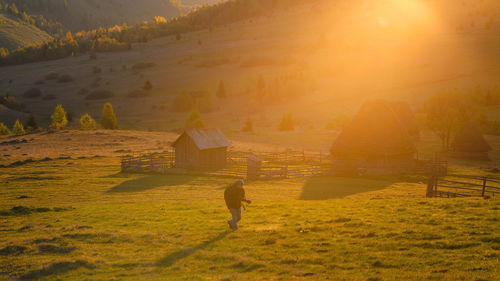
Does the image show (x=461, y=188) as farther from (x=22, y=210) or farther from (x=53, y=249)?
(x=22, y=210)

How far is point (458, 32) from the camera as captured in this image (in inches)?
5620

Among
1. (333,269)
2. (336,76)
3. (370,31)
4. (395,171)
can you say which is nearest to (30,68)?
(336,76)

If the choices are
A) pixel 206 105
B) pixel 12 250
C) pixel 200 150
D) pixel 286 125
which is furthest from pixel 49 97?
pixel 12 250

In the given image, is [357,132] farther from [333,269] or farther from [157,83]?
[157,83]

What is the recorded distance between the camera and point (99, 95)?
114000 millimetres

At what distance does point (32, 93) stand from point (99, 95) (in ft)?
74.5

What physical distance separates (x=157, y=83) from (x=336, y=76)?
63638 mm

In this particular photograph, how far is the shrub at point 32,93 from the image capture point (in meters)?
115

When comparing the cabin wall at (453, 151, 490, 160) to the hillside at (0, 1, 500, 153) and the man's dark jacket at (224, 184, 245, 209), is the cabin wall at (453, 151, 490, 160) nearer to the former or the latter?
the hillside at (0, 1, 500, 153)

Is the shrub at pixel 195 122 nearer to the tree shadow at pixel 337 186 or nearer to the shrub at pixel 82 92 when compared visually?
the tree shadow at pixel 337 186

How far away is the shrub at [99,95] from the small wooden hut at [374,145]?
98517 mm

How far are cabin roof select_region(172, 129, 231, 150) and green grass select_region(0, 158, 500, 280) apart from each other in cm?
1393

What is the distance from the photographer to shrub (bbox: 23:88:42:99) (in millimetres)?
114688

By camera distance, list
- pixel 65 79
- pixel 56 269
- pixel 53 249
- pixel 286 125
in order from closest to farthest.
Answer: pixel 56 269
pixel 53 249
pixel 286 125
pixel 65 79
